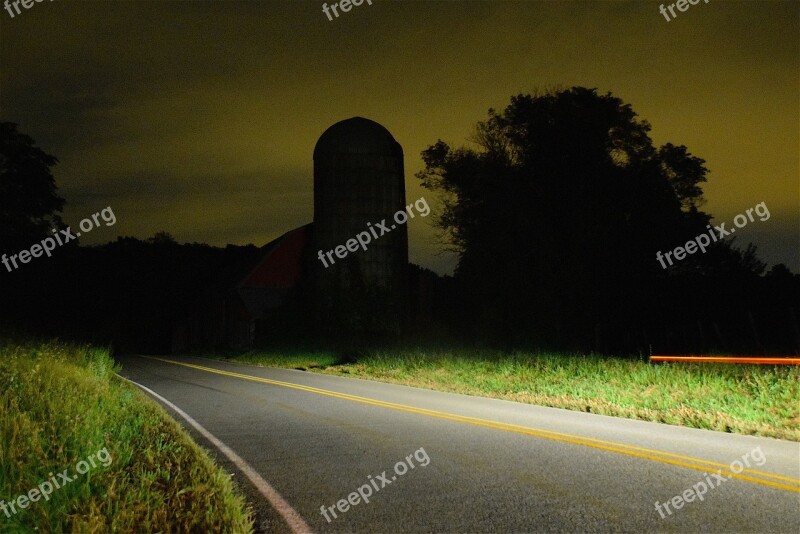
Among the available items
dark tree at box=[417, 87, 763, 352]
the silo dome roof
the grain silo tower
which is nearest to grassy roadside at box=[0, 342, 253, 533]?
dark tree at box=[417, 87, 763, 352]

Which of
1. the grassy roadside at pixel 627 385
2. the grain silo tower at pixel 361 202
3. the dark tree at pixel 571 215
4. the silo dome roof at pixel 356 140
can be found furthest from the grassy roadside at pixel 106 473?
the silo dome roof at pixel 356 140

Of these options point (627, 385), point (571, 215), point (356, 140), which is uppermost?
point (356, 140)

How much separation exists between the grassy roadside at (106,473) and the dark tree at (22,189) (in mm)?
33296

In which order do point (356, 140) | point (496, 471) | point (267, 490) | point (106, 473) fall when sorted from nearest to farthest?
point (106, 473) → point (267, 490) → point (496, 471) → point (356, 140)

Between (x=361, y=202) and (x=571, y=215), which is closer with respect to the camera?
(x=571, y=215)

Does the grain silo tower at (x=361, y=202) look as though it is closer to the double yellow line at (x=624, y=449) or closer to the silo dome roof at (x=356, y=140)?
the silo dome roof at (x=356, y=140)

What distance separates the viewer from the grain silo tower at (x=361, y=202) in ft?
123

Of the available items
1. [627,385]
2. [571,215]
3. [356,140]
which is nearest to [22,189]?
[356,140]

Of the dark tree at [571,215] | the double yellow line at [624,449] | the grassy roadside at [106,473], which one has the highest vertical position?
the dark tree at [571,215]

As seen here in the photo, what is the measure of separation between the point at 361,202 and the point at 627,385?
987 inches

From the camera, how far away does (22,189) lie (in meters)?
39.7

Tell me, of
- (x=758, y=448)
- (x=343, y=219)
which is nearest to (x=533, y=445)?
(x=758, y=448)

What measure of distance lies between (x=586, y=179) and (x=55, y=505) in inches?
1065

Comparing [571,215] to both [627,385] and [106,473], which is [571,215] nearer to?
[627,385]
